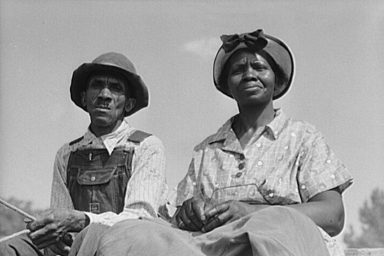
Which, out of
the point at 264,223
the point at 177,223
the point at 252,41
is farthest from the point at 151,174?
the point at 264,223

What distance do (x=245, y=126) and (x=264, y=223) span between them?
0.86 m

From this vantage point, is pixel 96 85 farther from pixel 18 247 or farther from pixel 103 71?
pixel 18 247

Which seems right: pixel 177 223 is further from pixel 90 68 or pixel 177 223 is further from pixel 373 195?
pixel 373 195

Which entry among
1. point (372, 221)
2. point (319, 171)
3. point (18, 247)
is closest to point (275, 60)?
point (319, 171)

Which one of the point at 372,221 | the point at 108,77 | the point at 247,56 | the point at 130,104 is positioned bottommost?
the point at 372,221

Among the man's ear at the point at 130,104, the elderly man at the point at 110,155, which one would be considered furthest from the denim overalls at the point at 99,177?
the man's ear at the point at 130,104

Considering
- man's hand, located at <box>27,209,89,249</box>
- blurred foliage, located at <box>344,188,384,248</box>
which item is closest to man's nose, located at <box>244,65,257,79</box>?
man's hand, located at <box>27,209,89,249</box>

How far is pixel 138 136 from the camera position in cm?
308

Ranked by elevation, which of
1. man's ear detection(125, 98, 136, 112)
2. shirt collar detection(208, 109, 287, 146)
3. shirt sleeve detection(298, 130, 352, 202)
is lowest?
shirt sleeve detection(298, 130, 352, 202)

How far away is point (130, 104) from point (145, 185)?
450 millimetres

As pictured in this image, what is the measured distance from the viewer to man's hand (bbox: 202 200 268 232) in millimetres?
2338

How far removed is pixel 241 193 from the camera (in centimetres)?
262

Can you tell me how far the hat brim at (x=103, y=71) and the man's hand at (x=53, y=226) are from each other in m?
0.71

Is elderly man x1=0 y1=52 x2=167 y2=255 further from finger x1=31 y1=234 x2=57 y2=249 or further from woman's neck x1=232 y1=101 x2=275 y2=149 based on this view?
woman's neck x1=232 y1=101 x2=275 y2=149
